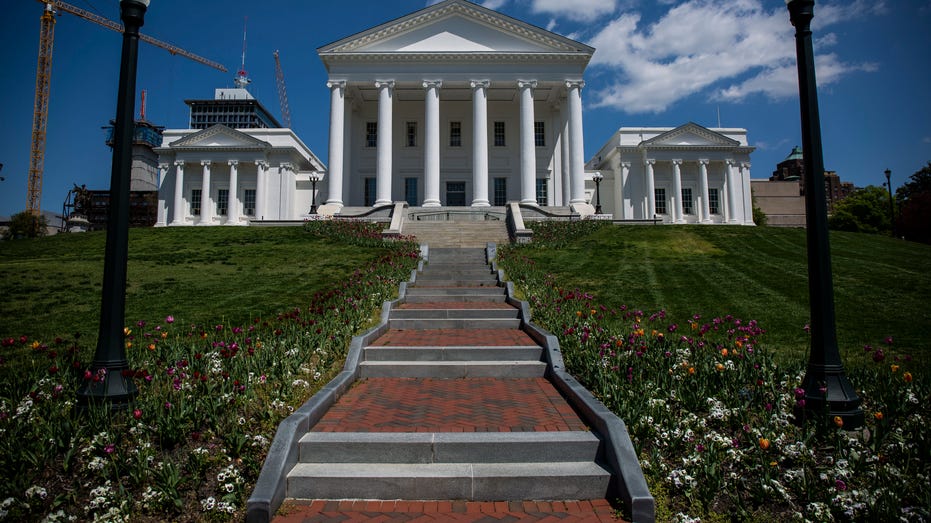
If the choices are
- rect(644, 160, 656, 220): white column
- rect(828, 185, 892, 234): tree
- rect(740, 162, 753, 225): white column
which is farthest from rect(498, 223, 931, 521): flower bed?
rect(828, 185, 892, 234): tree

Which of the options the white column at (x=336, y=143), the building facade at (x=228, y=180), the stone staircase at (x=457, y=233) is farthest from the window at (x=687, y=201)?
the building facade at (x=228, y=180)

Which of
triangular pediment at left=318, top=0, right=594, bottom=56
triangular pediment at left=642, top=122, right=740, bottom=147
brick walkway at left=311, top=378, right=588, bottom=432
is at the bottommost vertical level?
brick walkway at left=311, top=378, right=588, bottom=432

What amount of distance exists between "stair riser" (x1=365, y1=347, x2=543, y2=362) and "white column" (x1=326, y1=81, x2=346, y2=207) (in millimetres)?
26891

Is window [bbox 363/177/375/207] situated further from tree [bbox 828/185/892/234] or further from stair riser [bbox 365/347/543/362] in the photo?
→ tree [bbox 828/185/892/234]

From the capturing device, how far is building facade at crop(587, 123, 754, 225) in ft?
137

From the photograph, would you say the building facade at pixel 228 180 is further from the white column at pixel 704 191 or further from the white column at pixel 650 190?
the white column at pixel 704 191

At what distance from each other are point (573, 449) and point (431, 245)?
1677 cm

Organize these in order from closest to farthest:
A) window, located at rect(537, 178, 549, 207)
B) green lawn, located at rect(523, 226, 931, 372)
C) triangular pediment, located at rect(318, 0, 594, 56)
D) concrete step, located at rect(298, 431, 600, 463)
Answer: concrete step, located at rect(298, 431, 600, 463)
green lawn, located at rect(523, 226, 931, 372)
triangular pediment, located at rect(318, 0, 594, 56)
window, located at rect(537, 178, 549, 207)

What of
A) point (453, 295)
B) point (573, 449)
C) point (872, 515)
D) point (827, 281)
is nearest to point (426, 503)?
point (573, 449)

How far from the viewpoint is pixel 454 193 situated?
39344 millimetres

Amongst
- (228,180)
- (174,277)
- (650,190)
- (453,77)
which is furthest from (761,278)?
(228,180)

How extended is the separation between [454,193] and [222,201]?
1999 cm

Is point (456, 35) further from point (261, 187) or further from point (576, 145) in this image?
point (261, 187)

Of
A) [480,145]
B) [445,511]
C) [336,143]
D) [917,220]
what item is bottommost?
[445,511]
